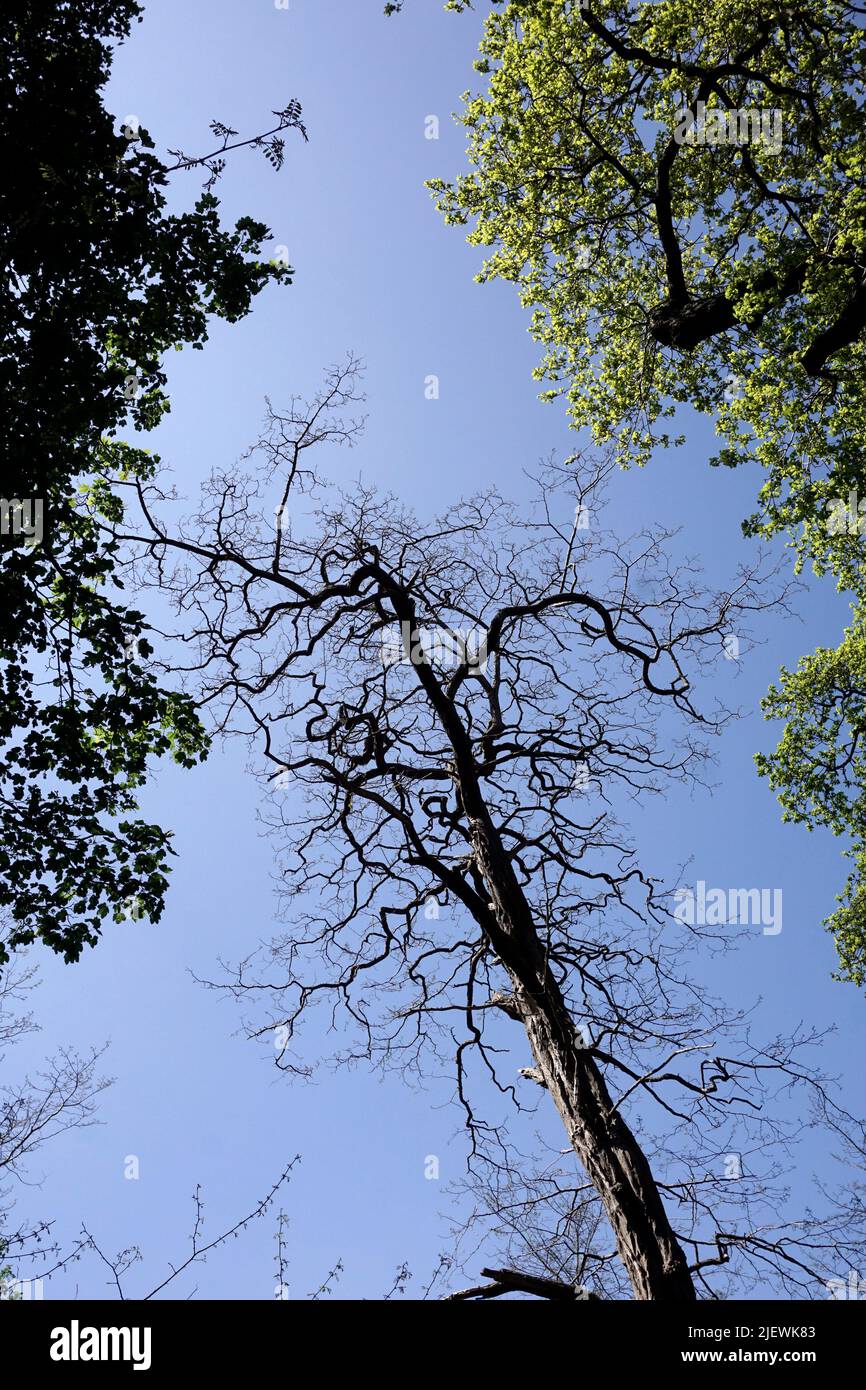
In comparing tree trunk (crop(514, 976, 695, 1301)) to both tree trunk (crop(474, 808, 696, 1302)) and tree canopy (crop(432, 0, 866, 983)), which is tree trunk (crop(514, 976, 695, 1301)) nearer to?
tree trunk (crop(474, 808, 696, 1302))

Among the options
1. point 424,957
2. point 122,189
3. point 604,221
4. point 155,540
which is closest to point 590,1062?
point 424,957

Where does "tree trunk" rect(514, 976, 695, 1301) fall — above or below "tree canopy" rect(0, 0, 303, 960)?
below

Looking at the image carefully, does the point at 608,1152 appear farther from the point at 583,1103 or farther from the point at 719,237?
the point at 719,237

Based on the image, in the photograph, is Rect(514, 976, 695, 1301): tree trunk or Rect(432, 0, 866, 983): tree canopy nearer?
Rect(514, 976, 695, 1301): tree trunk

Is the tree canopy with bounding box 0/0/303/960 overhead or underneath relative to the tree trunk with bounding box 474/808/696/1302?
overhead

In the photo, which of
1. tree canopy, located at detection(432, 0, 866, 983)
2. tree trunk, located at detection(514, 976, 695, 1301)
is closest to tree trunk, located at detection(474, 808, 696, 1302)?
tree trunk, located at detection(514, 976, 695, 1301)

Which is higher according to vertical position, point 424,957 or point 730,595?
point 730,595

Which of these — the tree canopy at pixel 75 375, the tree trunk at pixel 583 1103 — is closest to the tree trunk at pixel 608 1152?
the tree trunk at pixel 583 1103

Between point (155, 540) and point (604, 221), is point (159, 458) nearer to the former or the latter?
point (155, 540)

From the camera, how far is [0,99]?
24.3 ft

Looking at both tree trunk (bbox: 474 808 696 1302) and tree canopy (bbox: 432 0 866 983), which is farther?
tree canopy (bbox: 432 0 866 983)

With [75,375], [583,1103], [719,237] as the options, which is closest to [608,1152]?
[583,1103]

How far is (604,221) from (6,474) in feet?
31.0

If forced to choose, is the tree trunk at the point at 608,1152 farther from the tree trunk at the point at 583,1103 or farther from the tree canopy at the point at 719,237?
the tree canopy at the point at 719,237
